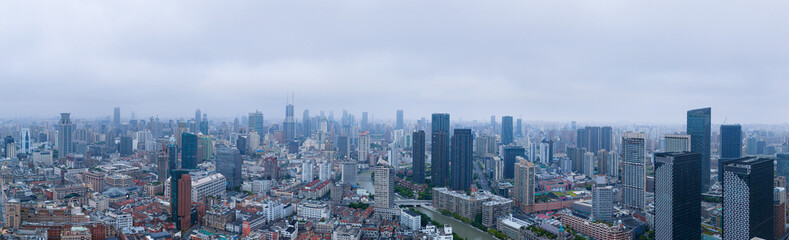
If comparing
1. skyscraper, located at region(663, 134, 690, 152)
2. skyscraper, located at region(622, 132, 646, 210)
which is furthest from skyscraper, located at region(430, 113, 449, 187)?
skyscraper, located at region(663, 134, 690, 152)

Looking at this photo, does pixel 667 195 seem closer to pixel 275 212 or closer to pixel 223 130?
pixel 275 212

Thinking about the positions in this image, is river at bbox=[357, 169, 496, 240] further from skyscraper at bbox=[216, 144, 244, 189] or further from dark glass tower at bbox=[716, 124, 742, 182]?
dark glass tower at bbox=[716, 124, 742, 182]

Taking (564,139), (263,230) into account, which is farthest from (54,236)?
(564,139)

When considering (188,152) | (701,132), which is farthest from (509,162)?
(188,152)

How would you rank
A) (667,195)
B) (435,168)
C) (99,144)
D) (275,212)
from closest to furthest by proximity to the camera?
1. (667,195)
2. (275,212)
3. (435,168)
4. (99,144)

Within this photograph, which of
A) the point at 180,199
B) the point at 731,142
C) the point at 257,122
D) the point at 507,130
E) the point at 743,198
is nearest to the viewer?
the point at 743,198

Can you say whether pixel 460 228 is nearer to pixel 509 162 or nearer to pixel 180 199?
pixel 180 199
